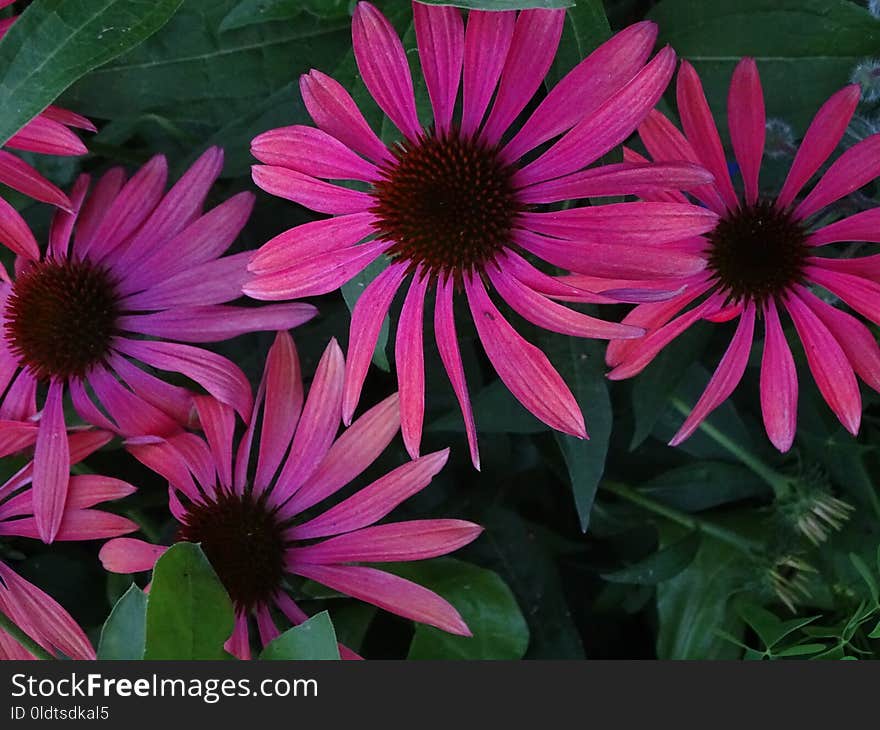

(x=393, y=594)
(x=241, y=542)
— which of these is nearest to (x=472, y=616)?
(x=393, y=594)

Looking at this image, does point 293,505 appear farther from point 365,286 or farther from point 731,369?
point 731,369

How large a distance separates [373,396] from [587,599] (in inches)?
13.9

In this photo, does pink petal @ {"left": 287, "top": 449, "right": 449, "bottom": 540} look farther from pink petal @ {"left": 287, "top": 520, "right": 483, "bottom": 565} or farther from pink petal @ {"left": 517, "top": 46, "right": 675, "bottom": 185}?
pink petal @ {"left": 517, "top": 46, "right": 675, "bottom": 185}

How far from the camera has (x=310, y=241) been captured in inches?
29.2

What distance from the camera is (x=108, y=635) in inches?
24.8

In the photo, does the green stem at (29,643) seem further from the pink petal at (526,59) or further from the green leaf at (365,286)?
the pink petal at (526,59)

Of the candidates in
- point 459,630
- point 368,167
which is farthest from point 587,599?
point 368,167

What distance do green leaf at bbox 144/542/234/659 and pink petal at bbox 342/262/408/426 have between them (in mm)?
182

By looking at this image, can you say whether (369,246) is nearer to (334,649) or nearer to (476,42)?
(476,42)

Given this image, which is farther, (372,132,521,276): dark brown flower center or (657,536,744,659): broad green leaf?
(657,536,744,659): broad green leaf

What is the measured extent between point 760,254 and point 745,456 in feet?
0.76

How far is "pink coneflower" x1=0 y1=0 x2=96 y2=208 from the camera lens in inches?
30.5

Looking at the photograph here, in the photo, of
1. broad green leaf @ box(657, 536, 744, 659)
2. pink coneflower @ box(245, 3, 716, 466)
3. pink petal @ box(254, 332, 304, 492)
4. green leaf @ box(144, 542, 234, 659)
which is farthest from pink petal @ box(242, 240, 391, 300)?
broad green leaf @ box(657, 536, 744, 659)

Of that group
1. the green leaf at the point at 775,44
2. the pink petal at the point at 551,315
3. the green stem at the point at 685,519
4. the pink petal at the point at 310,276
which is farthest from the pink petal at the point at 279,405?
the green leaf at the point at 775,44
